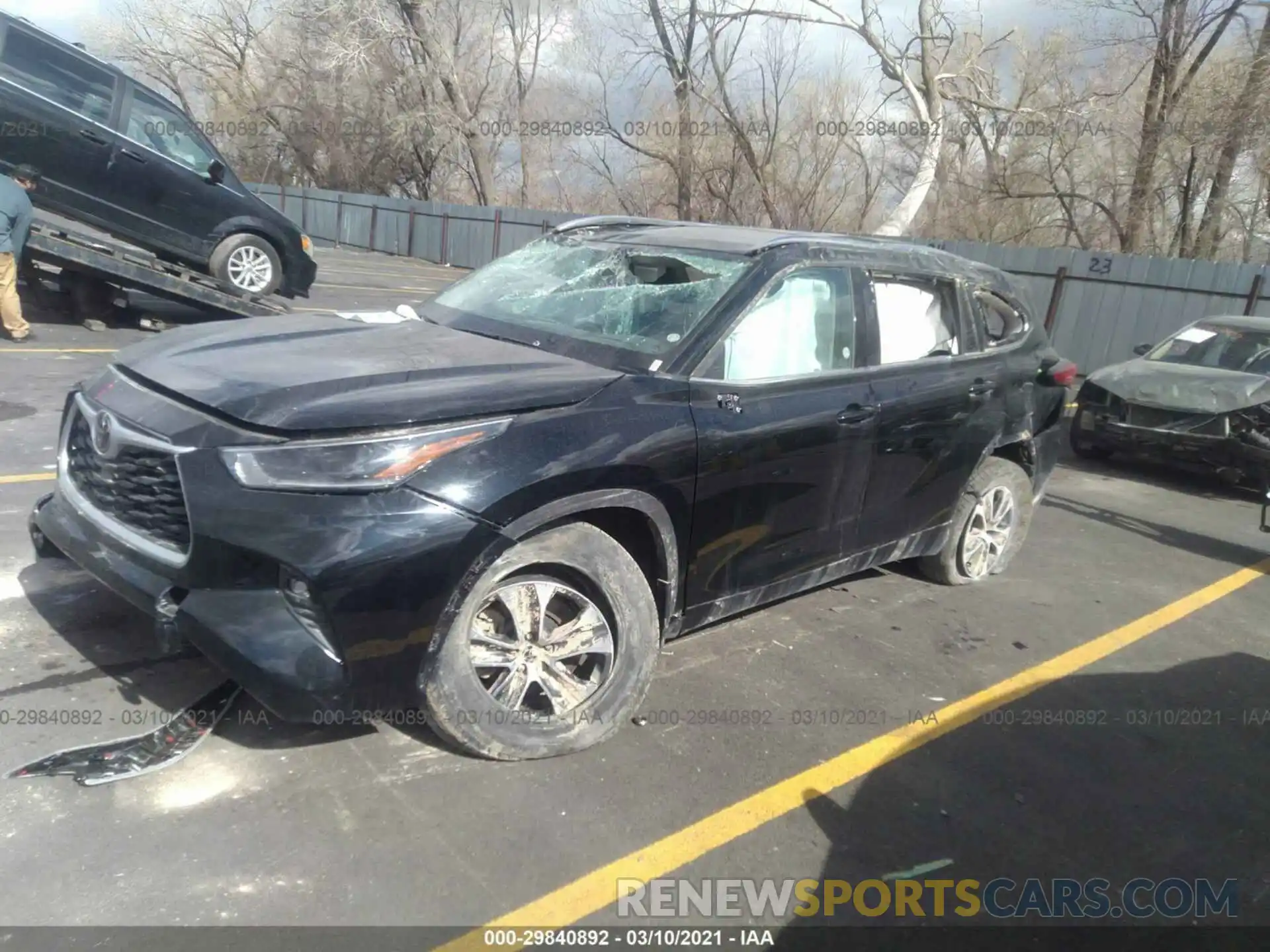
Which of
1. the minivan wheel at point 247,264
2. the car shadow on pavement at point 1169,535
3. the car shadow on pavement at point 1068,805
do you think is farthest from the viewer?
the minivan wheel at point 247,264

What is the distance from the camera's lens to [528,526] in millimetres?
2896

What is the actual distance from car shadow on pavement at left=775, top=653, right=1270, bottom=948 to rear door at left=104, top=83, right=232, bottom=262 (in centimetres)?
943

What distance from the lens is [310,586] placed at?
8.48ft

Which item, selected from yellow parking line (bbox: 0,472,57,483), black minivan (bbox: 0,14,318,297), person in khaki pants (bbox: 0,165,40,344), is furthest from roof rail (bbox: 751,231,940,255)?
black minivan (bbox: 0,14,318,297)

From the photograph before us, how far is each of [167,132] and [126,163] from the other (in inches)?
22.8

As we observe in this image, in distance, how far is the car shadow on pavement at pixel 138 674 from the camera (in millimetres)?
3186

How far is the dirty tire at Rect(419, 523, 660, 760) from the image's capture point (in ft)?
9.43

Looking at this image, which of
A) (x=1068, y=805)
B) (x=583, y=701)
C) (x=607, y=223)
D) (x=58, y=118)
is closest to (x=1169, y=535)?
(x=1068, y=805)

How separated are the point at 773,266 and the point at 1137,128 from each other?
23012mm

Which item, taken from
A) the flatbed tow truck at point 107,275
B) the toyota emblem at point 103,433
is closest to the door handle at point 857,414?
the toyota emblem at point 103,433

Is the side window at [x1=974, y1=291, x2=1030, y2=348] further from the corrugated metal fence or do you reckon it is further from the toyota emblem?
the corrugated metal fence

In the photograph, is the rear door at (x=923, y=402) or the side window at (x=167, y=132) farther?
the side window at (x=167, y=132)

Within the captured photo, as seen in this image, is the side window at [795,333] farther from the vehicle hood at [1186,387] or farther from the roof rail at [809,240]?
the vehicle hood at [1186,387]

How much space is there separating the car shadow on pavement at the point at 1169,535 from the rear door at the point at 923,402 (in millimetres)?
2657
